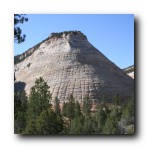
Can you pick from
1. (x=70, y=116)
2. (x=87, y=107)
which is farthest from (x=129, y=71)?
(x=70, y=116)

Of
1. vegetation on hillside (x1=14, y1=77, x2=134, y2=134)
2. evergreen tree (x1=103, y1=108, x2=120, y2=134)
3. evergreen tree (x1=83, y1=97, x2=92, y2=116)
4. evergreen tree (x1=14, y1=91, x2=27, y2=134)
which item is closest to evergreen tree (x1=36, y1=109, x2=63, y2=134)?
vegetation on hillside (x1=14, y1=77, x2=134, y2=134)

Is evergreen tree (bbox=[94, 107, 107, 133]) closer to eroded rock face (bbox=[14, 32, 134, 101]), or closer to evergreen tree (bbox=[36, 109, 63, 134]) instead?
eroded rock face (bbox=[14, 32, 134, 101])

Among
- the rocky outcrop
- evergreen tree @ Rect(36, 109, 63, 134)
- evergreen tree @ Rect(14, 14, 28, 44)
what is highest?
evergreen tree @ Rect(14, 14, 28, 44)

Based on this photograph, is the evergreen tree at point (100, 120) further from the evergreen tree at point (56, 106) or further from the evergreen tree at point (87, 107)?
the evergreen tree at point (56, 106)

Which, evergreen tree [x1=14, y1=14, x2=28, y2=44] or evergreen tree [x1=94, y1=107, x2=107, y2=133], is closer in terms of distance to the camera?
evergreen tree [x1=94, y1=107, x2=107, y2=133]

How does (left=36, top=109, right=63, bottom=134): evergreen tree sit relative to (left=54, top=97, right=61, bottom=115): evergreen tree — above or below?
below

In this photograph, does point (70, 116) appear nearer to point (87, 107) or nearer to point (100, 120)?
point (87, 107)
